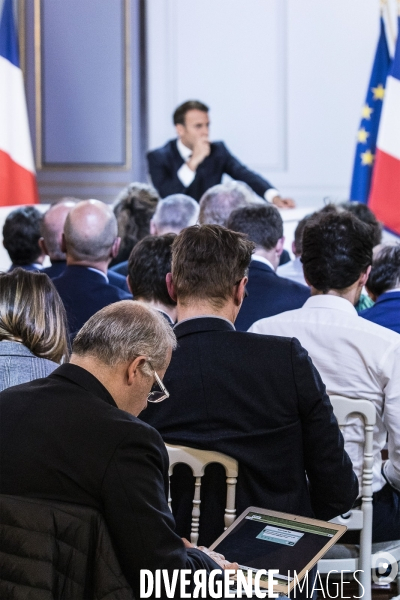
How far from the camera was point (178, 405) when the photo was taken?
1852mm

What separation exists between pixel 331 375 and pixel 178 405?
20.1 inches

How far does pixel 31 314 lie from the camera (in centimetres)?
206

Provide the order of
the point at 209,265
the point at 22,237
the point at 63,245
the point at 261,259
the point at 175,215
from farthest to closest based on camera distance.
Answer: the point at 175,215, the point at 22,237, the point at 63,245, the point at 261,259, the point at 209,265

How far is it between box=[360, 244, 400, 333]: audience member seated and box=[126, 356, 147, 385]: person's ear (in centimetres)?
Result: 138

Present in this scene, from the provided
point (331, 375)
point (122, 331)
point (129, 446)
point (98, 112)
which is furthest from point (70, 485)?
point (98, 112)

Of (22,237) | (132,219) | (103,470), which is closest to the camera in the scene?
(103,470)

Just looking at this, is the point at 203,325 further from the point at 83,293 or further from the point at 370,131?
the point at 370,131

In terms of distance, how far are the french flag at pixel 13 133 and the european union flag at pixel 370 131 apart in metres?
2.21

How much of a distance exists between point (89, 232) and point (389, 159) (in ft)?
9.28

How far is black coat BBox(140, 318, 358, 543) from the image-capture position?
1790 mm

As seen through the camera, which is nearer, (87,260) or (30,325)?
(30,325)

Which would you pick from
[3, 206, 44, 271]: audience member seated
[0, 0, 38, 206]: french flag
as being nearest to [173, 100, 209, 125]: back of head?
[0, 0, 38, 206]: french flag

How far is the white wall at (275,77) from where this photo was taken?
636 cm

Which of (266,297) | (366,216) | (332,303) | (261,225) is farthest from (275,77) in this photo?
(332,303)
